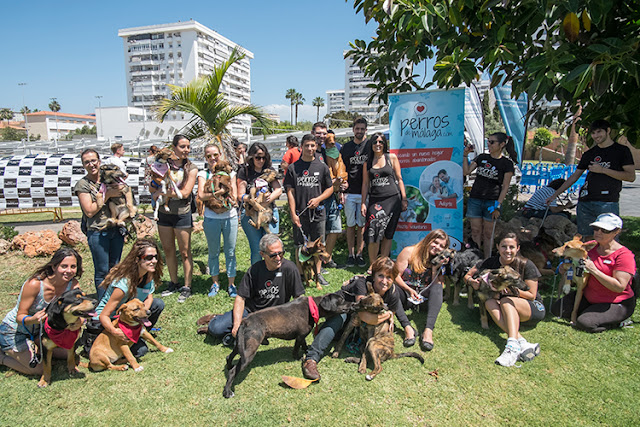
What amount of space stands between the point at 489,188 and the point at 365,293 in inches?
105

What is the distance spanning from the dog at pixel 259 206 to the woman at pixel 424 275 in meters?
1.69

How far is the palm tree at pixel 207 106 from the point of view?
7.79 meters

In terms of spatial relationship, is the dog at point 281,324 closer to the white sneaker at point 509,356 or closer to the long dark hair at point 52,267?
the white sneaker at point 509,356

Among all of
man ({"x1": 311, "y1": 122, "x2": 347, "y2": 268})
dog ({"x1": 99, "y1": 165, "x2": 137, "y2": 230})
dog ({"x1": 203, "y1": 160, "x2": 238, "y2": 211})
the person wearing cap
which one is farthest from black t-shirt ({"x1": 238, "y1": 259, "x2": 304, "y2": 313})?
the person wearing cap

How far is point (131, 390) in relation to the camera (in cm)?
307

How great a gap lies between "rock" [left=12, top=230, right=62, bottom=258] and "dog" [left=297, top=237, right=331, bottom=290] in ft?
16.8

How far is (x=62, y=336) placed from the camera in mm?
3100

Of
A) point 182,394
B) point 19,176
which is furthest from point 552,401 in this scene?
point 19,176

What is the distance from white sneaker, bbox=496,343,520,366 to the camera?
338 cm

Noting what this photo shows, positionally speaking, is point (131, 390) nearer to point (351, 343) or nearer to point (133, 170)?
point (351, 343)

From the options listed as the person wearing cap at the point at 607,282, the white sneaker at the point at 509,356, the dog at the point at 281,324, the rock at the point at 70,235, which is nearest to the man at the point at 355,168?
the dog at the point at 281,324

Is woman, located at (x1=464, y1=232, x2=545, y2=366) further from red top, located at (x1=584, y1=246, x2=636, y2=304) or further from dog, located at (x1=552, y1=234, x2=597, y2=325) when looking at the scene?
red top, located at (x1=584, y1=246, x2=636, y2=304)

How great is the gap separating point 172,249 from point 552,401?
4.30 metres

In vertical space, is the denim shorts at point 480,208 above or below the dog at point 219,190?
below
